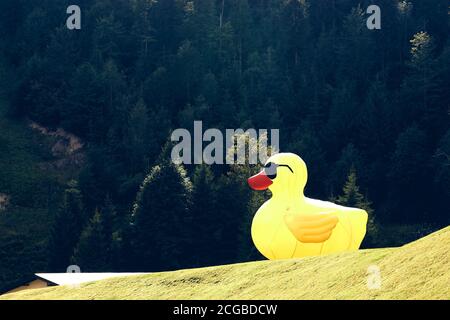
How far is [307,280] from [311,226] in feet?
25.2

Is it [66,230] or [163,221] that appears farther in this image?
[66,230]

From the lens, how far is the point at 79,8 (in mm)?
100188

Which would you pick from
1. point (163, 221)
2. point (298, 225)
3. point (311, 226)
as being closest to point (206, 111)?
point (163, 221)

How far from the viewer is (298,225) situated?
149ft

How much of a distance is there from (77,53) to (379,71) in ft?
72.5

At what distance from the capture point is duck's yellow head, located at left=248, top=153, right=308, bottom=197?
46.3 metres

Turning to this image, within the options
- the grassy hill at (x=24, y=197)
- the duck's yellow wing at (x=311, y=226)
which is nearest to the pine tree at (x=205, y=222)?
the grassy hill at (x=24, y=197)

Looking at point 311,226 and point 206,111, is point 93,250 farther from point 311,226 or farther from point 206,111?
point 311,226

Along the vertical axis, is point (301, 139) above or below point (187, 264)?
above

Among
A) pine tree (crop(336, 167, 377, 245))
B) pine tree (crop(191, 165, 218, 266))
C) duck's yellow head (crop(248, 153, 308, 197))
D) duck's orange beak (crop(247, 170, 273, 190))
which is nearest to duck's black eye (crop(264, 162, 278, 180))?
duck's yellow head (crop(248, 153, 308, 197))

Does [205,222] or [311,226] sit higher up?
[311,226]
